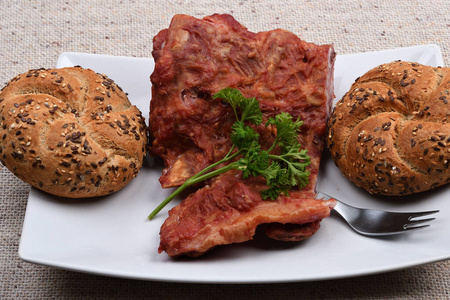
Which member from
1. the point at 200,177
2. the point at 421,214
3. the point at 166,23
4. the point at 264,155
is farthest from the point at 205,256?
the point at 166,23

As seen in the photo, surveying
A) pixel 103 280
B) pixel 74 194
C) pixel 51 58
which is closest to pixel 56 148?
pixel 74 194

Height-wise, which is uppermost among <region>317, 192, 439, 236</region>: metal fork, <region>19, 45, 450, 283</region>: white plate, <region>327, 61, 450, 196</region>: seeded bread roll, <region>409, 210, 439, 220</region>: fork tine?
<region>327, 61, 450, 196</region>: seeded bread roll

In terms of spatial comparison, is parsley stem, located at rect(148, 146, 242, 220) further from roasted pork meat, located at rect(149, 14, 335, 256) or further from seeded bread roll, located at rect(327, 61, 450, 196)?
seeded bread roll, located at rect(327, 61, 450, 196)

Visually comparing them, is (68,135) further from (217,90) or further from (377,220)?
(377,220)

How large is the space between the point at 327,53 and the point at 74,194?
239cm

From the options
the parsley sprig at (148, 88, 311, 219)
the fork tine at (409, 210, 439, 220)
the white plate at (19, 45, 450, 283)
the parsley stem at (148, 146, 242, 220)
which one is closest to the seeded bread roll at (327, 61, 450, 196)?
the fork tine at (409, 210, 439, 220)

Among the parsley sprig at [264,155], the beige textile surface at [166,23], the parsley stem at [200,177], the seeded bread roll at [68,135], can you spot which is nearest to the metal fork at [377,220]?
the parsley sprig at [264,155]

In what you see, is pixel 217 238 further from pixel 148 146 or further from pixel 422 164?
pixel 422 164

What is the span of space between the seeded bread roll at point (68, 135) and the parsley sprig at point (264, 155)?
0.56m

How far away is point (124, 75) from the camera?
15.4 feet

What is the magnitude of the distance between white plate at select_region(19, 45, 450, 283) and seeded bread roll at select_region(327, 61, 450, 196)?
11.1 inches

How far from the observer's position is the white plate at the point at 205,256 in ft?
11.1

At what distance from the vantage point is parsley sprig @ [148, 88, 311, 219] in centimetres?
361

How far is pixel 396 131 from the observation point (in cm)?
365
